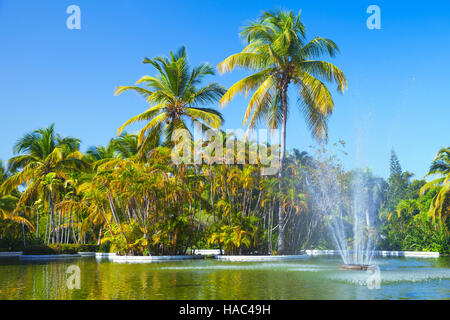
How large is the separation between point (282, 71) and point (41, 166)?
1703cm

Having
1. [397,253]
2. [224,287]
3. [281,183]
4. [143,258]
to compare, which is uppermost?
[281,183]

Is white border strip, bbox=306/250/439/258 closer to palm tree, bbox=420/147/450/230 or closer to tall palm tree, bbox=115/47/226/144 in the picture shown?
palm tree, bbox=420/147/450/230

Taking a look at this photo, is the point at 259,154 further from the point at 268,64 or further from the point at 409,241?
the point at 409,241

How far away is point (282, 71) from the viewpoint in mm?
23750

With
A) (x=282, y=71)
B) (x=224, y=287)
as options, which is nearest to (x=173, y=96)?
(x=282, y=71)

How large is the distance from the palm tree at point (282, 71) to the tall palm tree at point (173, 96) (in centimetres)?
252

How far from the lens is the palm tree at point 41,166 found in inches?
1143

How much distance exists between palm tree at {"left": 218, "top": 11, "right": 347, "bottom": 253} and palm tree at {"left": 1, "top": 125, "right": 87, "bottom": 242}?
41.2 ft

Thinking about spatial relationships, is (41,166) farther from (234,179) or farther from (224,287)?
(224,287)

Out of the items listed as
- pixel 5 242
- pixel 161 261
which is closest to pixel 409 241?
pixel 161 261

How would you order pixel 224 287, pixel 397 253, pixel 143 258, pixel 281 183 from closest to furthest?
pixel 224 287
pixel 143 258
pixel 281 183
pixel 397 253

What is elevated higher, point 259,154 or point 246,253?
point 259,154

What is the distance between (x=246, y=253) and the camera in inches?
894
